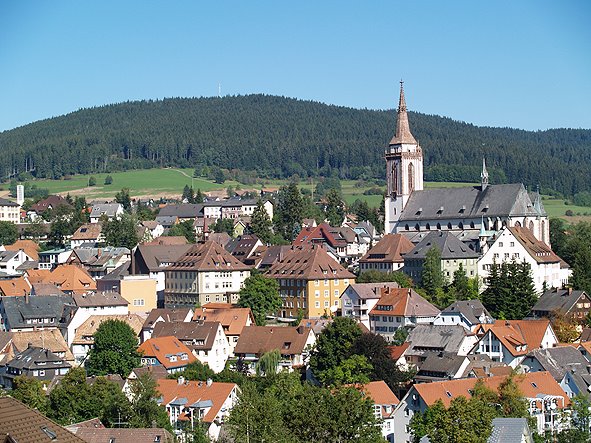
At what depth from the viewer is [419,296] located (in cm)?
7512

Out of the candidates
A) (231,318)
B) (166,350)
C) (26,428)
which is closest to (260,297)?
(231,318)

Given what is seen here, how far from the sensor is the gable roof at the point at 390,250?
8912 centimetres

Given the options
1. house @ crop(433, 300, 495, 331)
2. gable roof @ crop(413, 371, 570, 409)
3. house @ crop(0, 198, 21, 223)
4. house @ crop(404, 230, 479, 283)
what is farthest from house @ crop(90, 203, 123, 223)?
gable roof @ crop(413, 371, 570, 409)

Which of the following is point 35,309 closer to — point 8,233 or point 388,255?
point 388,255

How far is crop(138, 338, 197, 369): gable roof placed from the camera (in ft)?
220

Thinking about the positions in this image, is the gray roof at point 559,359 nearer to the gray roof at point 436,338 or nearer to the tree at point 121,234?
the gray roof at point 436,338

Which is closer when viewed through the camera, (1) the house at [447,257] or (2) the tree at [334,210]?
(1) the house at [447,257]

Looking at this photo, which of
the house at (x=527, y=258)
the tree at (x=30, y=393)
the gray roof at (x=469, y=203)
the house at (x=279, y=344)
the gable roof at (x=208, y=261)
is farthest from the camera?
the gray roof at (x=469, y=203)

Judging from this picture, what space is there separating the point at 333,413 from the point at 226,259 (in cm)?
4814

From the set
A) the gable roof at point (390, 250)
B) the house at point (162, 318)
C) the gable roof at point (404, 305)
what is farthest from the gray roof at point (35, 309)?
the gable roof at point (390, 250)

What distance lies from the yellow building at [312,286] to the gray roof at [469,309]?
1115cm

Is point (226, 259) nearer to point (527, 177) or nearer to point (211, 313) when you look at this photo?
point (211, 313)

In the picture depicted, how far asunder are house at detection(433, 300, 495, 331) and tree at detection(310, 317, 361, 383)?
27.5 feet

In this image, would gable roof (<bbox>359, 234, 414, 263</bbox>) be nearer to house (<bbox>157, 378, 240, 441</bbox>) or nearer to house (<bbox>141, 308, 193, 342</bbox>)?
house (<bbox>141, 308, 193, 342</bbox>)
